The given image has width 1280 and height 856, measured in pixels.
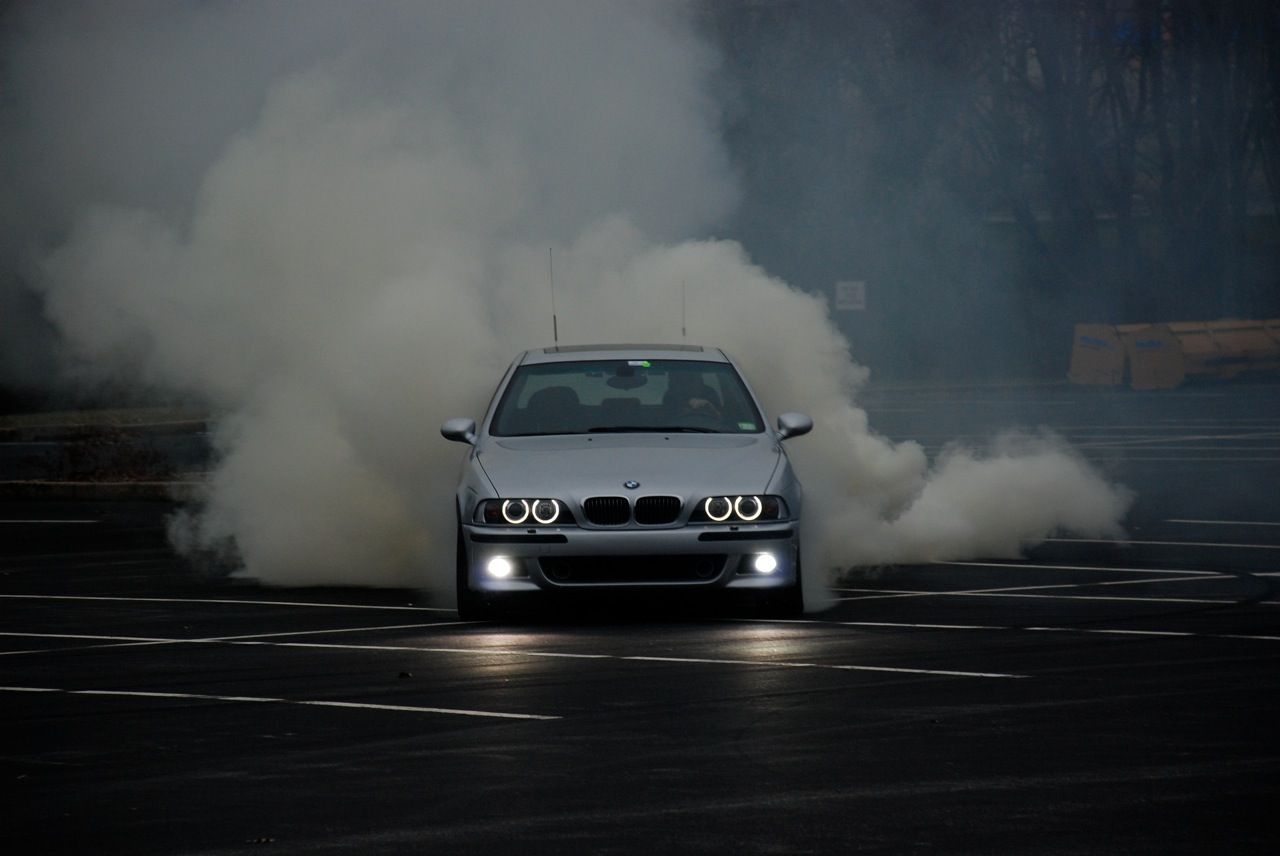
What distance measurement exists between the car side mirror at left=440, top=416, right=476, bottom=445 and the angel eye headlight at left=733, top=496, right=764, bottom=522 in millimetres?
1761

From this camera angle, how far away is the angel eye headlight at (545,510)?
37.1ft

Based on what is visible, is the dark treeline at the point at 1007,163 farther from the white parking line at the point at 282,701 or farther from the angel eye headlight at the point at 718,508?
the white parking line at the point at 282,701

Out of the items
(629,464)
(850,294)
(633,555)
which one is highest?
(850,294)

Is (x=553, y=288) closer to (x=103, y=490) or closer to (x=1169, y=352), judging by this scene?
(x=103, y=490)

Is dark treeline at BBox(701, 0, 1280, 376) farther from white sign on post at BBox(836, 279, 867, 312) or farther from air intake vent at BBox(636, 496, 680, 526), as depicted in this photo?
air intake vent at BBox(636, 496, 680, 526)

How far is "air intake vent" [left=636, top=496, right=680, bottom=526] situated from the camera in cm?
1128

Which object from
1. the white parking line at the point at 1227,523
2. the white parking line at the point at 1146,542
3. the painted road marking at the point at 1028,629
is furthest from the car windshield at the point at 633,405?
the white parking line at the point at 1227,523

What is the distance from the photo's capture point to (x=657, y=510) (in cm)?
1130

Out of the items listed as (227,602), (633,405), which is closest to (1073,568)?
(633,405)

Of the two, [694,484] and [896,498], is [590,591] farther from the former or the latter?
[896,498]

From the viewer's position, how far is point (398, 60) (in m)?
17.0

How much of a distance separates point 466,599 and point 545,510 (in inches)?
26.2

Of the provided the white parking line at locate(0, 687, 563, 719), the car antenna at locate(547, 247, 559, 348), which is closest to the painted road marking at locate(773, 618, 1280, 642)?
the white parking line at locate(0, 687, 563, 719)

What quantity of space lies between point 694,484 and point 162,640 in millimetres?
2761
